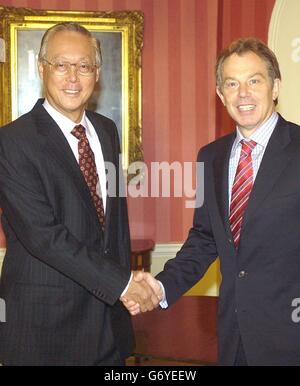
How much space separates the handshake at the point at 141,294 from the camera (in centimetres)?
250

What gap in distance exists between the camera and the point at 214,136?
17.1 feet

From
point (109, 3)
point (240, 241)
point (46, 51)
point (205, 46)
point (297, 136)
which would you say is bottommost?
point (240, 241)

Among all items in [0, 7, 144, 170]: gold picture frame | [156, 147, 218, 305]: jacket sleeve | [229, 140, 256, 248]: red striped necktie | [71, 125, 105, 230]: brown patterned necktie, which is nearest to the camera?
[229, 140, 256, 248]: red striped necktie

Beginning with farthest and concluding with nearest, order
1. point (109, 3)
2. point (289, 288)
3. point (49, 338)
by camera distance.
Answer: point (109, 3) → point (49, 338) → point (289, 288)

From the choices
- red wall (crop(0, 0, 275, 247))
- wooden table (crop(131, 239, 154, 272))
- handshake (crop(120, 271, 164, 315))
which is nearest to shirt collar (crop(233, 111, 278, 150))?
handshake (crop(120, 271, 164, 315))

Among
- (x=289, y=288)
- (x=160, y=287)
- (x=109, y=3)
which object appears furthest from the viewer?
(x=109, y=3)

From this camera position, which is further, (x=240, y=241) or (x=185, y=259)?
(x=185, y=259)

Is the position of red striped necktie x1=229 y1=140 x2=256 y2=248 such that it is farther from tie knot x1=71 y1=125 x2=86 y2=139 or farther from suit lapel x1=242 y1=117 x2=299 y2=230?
tie knot x1=71 y1=125 x2=86 y2=139

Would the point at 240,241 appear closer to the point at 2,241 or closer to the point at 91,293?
the point at 91,293

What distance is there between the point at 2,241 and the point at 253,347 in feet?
11.0

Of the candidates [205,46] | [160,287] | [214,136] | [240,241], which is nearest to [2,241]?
[214,136]

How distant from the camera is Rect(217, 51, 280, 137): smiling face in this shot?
226 cm

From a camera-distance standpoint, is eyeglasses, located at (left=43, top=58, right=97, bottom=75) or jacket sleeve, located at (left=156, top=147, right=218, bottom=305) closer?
eyeglasses, located at (left=43, top=58, right=97, bottom=75)

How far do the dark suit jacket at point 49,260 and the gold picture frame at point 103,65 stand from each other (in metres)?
2.67
